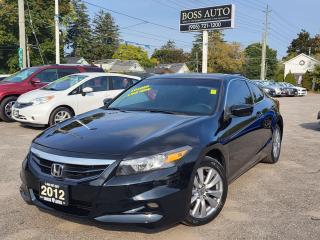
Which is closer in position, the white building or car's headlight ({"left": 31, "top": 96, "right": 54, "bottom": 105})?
car's headlight ({"left": 31, "top": 96, "right": 54, "bottom": 105})

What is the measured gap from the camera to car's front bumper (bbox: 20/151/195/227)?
3.42 meters

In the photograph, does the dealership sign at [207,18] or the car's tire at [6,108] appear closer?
the car's tire at [6,108]

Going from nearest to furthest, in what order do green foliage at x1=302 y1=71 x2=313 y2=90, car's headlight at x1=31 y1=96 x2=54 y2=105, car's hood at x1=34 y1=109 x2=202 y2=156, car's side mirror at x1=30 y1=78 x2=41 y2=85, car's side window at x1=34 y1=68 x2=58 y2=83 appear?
car's hood at x1=34 y1=109 x2=202 y2=156 → car's headlight at x1=31 y1=96 x2=54 y2=105 → car's side mirror at x1=30 y1=78 x2=41 y2=85 → car's side window at x1=34 y1=68 x2=58 y2=83 → green foliage at x1=302 y1=71 x2=313 y2=90

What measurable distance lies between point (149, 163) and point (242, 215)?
1489mm

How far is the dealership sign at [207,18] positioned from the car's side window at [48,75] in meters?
22.0

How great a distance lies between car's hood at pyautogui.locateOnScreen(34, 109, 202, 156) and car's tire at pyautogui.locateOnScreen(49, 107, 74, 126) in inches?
218

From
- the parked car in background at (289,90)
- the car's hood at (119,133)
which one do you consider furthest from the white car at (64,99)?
the parked car in background at (289,90)

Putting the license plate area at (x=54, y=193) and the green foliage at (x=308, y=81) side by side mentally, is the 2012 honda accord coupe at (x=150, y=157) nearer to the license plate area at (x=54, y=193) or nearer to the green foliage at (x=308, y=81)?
the license plate area at (x=54, y=193)

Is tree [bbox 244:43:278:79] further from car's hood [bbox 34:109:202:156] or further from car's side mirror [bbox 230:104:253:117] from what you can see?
car's hood [bbox 34:109:202:156]

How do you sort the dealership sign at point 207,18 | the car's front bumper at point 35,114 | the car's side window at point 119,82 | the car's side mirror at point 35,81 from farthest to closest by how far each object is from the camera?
the dealership sign at point 207,18 < the car's side mirror at point 35,81 < the car's side window at point 119,82 < the car's front bumper at point 35,114

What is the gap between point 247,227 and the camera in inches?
162

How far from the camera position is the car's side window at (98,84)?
422 inches

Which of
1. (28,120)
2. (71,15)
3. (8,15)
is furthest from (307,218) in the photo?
(71,15)

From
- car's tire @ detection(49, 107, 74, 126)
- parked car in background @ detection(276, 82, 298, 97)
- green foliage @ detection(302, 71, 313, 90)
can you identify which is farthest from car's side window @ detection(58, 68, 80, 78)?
green foliage @ detection(302, 71, 313, 90)
